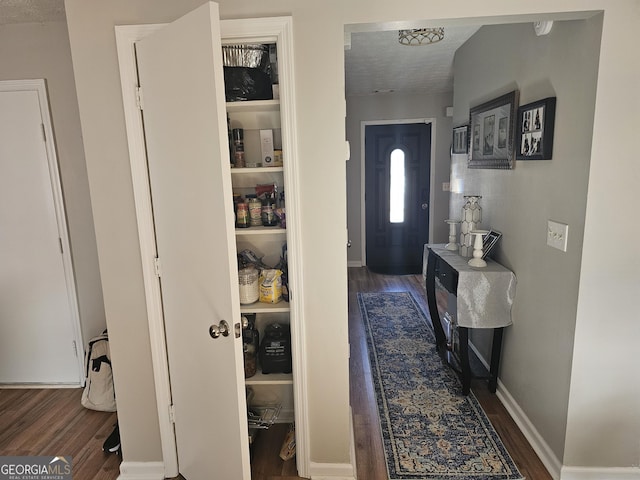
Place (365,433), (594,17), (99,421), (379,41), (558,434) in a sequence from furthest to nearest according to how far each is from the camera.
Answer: (379,41) < (99,421) < (365,433) < (558,434) < (594,17)

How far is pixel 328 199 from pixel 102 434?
6.41 ft

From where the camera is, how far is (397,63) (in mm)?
3600

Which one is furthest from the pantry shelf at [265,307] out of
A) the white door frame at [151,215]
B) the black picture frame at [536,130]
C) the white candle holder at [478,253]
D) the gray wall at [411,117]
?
the gray wall at [411,117]

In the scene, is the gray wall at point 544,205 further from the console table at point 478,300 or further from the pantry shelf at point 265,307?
the pantry shelf at point 265,307

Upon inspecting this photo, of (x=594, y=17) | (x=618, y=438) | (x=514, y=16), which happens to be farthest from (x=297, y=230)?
(x=618, y=438)

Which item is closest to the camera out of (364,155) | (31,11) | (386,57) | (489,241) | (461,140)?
(31,11)

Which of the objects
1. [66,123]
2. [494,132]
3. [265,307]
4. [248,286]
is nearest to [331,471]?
[265,307]

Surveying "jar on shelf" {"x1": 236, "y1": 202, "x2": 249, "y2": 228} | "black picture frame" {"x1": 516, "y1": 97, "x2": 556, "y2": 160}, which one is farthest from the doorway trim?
"jar on shelf" {"x1": 236, "y1": 202, "x2": 249, "y2": 228}

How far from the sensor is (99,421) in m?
2.41

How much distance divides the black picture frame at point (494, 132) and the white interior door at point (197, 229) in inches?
67.7

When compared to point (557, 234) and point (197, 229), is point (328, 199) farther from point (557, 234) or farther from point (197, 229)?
point (557, 234)

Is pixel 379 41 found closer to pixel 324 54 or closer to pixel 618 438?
pixel 324 54

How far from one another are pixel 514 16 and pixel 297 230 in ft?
4.00

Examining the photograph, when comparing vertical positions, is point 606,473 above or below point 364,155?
below
